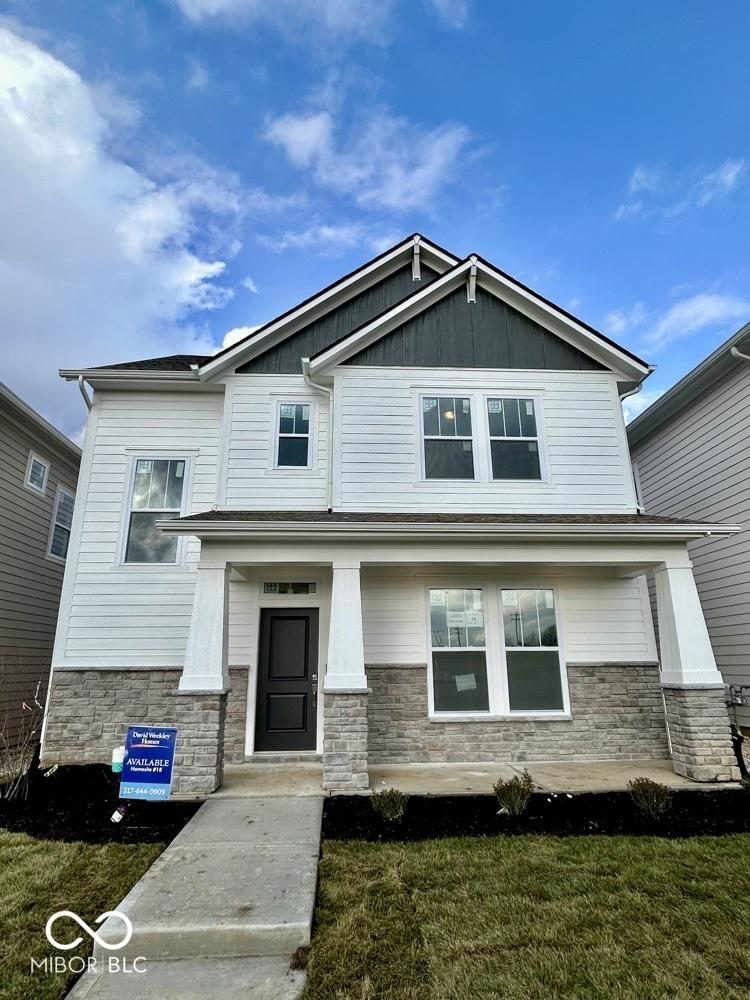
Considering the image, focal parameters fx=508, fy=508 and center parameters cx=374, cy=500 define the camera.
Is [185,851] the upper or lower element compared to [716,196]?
lower

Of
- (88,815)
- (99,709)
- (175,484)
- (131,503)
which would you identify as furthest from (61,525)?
(88,815)

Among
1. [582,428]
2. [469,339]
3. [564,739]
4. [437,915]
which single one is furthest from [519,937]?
[469,339]

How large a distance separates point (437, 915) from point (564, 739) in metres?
4.80

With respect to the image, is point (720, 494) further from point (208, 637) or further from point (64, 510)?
point (64, 510)

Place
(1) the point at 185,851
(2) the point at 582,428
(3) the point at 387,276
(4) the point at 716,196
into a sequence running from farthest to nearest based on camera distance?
1. (4) the point at 716,196
2. (3) the point at 387,276
3. (2) the point at 582,428
4. (1) the point at 185,851

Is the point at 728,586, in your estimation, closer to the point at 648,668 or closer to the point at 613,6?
the point at 648,668

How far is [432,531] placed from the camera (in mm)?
6738

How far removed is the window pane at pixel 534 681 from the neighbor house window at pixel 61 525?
31.6 feet

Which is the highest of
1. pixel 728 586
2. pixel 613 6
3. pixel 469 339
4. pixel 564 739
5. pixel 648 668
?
pixel 613 6

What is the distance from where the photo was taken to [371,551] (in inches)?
267

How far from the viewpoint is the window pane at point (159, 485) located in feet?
28.7

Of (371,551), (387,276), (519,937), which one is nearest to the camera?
(519,937)

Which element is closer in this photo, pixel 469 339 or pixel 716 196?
pixel 469 339

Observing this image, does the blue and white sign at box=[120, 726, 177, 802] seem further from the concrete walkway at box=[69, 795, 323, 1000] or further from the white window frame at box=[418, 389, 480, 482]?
the white window frame at box=[418, 389, 480, 482]
